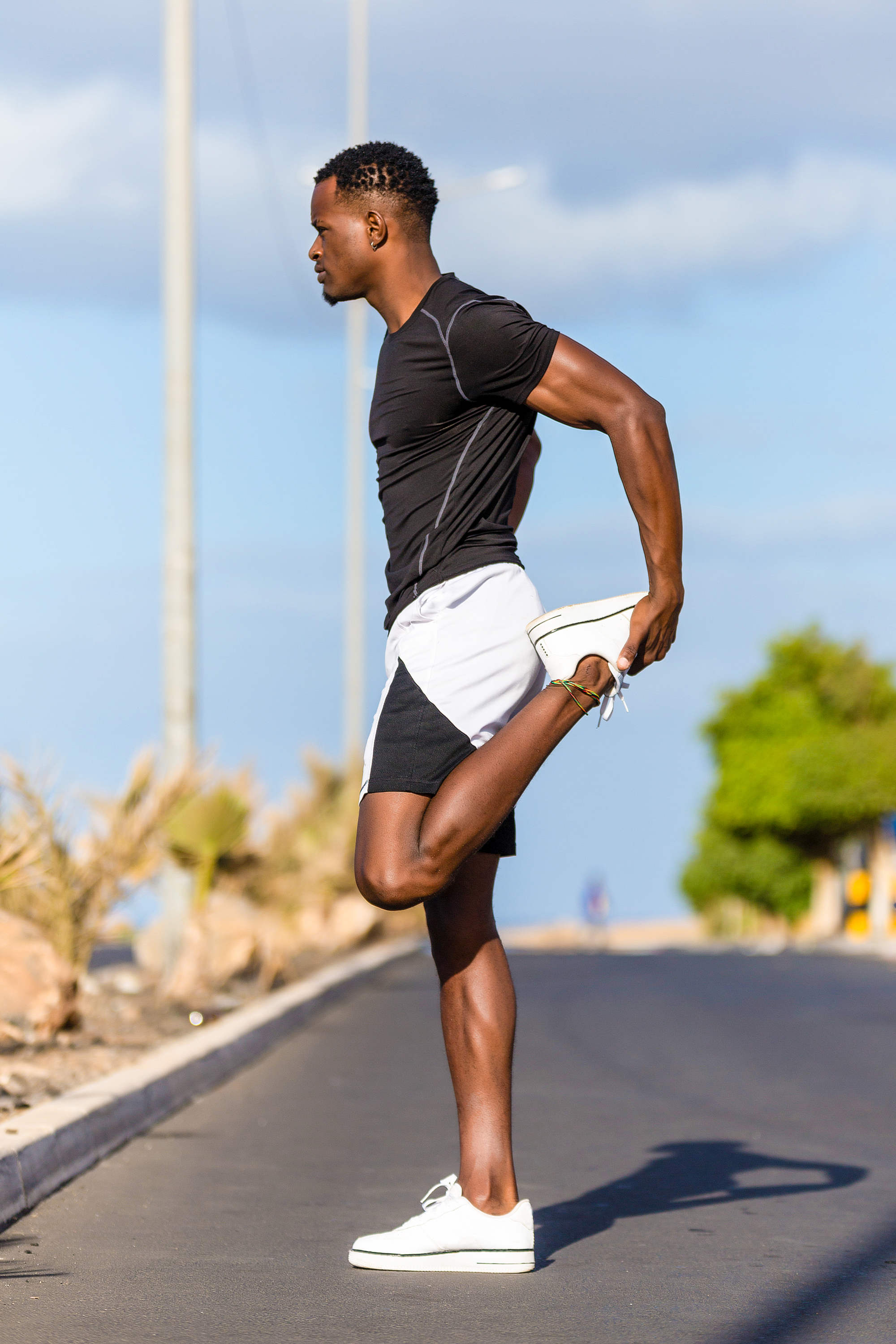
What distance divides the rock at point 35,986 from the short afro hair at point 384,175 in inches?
180

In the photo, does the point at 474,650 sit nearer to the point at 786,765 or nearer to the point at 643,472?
the point at 643,472

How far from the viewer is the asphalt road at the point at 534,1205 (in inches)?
150

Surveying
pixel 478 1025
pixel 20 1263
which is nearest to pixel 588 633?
pixel 478 1025

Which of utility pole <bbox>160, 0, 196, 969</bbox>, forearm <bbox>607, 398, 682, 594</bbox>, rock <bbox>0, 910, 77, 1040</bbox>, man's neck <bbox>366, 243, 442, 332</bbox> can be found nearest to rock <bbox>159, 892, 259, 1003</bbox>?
utility pole <bbox>160, 0, 196, 969</bbox>

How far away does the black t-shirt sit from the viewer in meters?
4.01

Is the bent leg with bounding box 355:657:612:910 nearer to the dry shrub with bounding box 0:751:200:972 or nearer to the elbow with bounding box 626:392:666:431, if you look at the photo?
the elbow with bounding box 626:392:666:431

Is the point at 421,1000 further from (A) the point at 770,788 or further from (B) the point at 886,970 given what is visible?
(A) the point at 770,788

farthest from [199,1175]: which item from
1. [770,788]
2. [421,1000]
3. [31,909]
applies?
[770,788]

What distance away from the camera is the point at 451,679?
4.02 metres

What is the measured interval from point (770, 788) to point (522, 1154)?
163ft

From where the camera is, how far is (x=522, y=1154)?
20.2 ft

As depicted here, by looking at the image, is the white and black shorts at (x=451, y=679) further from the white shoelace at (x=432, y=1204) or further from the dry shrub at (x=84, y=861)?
the dry shrub at (x=84, y=861)

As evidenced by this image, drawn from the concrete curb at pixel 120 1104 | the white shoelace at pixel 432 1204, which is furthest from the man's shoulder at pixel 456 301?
the concrete curb at pixel 120 1104

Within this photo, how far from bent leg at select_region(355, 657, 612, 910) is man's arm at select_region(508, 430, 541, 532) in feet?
1.83
